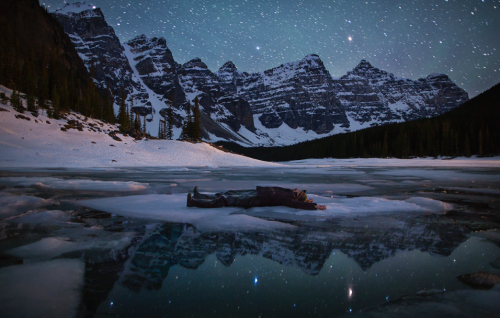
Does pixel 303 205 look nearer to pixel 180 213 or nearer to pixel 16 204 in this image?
pixel 180 213

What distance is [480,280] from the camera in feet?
7.54

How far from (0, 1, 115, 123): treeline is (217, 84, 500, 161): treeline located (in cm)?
6699

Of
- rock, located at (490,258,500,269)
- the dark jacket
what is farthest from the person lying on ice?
rock, located at (490,258,500,269)

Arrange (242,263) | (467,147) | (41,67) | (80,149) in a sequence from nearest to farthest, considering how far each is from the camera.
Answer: (242,263)
(80,149)
(41,67)
(467,147)

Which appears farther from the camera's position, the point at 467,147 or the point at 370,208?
the point at 467,147

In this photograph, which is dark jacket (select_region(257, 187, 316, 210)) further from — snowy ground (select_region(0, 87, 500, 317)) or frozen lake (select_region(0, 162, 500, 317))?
frozen lake (select_region(0, 162, 500, 317))

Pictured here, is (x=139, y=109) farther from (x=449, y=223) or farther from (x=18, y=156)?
(x=449, y=223)

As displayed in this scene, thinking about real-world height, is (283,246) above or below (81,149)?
below

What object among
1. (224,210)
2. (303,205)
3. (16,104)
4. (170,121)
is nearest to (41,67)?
(16,104)

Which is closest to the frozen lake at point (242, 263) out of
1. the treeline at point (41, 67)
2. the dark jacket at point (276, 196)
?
the dark jacket at point (276, 196)

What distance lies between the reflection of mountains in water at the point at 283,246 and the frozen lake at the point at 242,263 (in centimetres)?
1

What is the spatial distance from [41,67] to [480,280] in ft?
197

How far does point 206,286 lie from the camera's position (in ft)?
7.30

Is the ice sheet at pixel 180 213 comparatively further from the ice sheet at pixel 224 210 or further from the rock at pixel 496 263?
the rock at pixel 496 263
